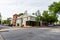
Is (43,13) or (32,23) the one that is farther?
(43,13)

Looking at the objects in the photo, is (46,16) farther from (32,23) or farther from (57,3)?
(57,3)

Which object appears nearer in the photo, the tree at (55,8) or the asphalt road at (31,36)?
the asphalt road at (31,36)

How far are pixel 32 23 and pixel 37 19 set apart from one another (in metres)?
3.73

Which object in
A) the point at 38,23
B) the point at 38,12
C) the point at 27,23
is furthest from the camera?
the point at 38,12

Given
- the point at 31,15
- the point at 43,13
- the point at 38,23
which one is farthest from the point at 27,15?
the point at 43,13

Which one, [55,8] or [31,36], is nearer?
[31,36]

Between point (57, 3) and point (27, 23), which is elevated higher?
point (57, 3)

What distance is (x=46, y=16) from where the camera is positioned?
120625 mm

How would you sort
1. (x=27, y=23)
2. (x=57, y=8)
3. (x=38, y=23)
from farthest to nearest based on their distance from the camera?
(x=38, y=23)
(x=27, y=23)
(x=57, y=8)

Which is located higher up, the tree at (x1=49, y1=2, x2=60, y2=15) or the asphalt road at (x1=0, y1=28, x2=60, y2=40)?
the tree at (x1=49, y1=2, x2=60, y2=15)

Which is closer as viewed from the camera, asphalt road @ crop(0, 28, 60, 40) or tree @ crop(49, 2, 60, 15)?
asphalt road @ crop(0, 28, 60, 40)

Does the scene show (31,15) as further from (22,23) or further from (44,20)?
(44,20)

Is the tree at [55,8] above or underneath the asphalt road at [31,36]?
above

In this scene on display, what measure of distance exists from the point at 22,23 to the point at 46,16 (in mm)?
19170
